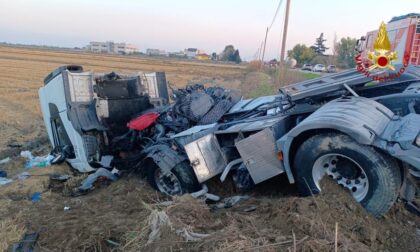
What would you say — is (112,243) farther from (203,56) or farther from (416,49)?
(203,56)

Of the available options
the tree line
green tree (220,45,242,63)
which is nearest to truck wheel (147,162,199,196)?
the tree line

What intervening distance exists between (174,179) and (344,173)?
2.36m

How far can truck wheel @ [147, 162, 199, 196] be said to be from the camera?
5.04m

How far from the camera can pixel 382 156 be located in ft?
11.4

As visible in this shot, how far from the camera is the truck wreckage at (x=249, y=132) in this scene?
3570mm

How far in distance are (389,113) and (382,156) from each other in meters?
0.70

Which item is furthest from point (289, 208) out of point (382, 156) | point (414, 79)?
point (414, 79)

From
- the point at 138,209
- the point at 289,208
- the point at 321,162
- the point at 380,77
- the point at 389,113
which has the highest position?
the point at 380,77

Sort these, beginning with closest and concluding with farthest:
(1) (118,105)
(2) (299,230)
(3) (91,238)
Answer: (2) (299,230), (3) (91,238), (1) (118,105)

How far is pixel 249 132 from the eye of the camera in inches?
183

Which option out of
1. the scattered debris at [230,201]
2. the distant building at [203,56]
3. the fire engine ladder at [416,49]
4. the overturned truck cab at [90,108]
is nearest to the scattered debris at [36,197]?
the overturned truck cab at [90,108]

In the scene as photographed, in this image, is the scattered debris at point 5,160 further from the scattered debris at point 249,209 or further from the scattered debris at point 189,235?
the scattered debris at point 189,235

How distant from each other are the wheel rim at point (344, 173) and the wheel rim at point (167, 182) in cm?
202

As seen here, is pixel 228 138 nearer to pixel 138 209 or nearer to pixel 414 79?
pixel 138 209
